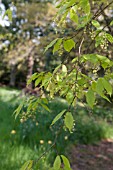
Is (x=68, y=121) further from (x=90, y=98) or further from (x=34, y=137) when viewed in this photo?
(x=34, y=137)

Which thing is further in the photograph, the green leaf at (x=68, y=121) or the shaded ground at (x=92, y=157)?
the shaded ground at (x=92, y=157)

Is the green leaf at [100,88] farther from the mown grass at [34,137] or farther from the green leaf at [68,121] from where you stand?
the mown grass at [34,137]

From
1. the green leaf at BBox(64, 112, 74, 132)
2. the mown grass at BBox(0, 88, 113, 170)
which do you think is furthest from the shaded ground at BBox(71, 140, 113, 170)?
the green leaf at BBox(64, 112, 74, 132)

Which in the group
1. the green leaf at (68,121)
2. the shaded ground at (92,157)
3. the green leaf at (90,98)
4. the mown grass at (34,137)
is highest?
the green leaf at (90,98)

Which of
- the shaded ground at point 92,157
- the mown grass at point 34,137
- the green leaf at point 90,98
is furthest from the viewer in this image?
the shaded ground at point 92,157

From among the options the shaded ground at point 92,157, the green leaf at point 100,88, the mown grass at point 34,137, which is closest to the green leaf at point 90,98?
the green leaf at point 100,88

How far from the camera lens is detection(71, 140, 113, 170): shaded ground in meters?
4.07

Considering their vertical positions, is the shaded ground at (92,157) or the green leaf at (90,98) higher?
the green leaf at (90,98)

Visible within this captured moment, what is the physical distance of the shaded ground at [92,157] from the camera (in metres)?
4.07

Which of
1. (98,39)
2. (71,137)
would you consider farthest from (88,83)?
(71,137)

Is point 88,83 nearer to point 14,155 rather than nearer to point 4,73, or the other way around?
point 14,155

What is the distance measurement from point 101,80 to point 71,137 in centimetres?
401

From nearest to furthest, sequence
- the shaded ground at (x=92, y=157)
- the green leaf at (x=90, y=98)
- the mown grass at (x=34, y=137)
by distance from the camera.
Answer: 1. the green leaf at (x=90, y=98)
2. the mown grass at (x=34, y=137)
3. the shaded ground at (x=92, y=157)

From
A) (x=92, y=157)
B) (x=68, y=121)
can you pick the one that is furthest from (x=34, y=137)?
(x=68, y=121)
